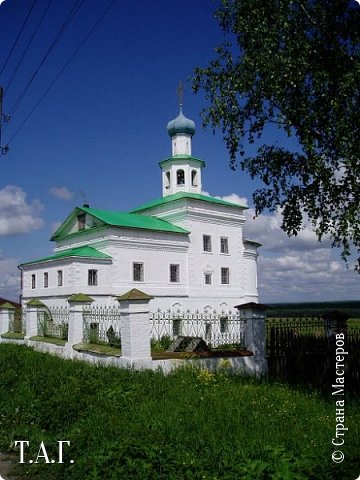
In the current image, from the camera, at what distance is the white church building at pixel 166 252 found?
2531 cm

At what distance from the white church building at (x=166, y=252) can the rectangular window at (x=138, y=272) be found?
5 cm

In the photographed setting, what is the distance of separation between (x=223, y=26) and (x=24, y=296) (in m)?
22.8

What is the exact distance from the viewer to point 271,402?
24.8 ft

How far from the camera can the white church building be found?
2531cm

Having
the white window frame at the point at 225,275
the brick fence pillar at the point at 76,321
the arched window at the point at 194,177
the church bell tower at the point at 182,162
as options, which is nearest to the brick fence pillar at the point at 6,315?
the brick fence pillar at the point at 76,321

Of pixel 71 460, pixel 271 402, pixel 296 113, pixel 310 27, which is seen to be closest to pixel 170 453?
pixel 71 460

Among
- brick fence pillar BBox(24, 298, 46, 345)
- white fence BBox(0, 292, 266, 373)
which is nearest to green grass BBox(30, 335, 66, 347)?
white fence BBox(0, 292, 266, 373)

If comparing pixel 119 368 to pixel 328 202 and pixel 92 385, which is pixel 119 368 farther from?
pixel 328 202

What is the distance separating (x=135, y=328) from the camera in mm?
10320

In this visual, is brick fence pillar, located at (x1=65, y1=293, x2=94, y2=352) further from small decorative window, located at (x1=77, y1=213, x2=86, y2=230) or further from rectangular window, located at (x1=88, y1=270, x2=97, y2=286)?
small decorative window, located at (x1=77, y1=213, x2=86, y2=230)

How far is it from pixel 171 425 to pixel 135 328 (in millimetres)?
4334

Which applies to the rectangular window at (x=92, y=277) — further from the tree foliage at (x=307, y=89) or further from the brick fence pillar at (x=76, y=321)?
the tree foliage at (x=307, y=89)

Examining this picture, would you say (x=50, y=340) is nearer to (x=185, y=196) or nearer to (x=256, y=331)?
(x=256, y=331)

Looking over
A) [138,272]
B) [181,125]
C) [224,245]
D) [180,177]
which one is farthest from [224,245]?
[181,125]
